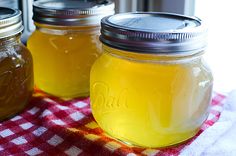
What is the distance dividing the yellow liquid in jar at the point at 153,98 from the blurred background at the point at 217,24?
260 mm

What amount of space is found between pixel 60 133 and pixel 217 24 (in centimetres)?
42

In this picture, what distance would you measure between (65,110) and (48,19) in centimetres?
16

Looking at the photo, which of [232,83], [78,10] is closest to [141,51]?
[78,10]

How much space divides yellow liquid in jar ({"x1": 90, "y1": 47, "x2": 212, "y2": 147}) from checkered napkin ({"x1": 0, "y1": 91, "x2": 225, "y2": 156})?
0.9 inches

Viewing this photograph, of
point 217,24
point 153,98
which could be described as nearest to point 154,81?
point 153,98

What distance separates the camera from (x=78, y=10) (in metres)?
0.70

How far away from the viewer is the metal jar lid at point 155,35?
546 mm

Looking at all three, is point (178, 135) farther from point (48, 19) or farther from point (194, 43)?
point (48, 19)

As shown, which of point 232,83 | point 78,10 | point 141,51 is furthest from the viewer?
point 232,83

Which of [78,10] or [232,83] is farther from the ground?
[78,10]

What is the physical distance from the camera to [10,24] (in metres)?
0.64

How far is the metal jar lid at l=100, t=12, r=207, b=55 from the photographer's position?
0.55m

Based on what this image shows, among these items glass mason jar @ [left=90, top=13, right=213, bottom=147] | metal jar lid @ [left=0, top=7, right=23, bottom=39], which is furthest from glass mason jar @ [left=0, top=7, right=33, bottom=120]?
glass mason jar @ [left=90, top=13, right=213, bottom=147]

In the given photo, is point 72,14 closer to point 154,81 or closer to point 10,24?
point 10,24
